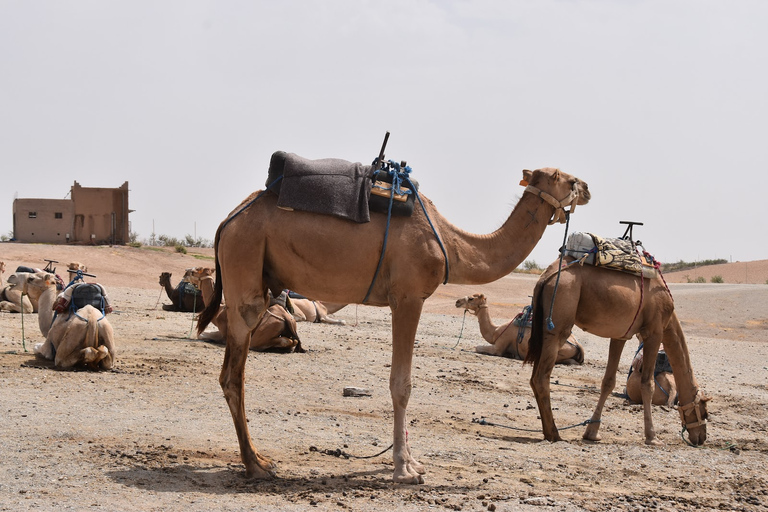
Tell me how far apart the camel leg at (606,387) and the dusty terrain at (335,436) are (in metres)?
0.27

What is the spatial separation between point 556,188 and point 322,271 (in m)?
2.48

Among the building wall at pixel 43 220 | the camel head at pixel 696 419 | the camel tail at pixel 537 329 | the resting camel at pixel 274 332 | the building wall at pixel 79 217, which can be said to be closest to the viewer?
the camel tail at pixel 537 329

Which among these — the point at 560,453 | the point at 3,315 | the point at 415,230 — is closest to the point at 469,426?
the point at 560,453

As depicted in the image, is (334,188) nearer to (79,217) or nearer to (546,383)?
(546,383)

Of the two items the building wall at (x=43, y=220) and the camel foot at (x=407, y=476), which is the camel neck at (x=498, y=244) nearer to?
the camel foot at (x=407, y=476)

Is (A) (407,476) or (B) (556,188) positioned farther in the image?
(B) (556,188)

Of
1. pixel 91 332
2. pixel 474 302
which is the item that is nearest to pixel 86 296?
pixel 91 332

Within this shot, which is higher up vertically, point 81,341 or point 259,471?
point 81,341

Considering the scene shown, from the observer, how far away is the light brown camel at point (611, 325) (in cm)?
981

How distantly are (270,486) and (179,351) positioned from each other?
7.42 metres

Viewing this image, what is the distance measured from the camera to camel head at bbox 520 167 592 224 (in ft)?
26.2

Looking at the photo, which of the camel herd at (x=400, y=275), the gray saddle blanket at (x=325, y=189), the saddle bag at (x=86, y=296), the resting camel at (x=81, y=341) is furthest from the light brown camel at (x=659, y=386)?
the saddle bag at (x=86, y=296)

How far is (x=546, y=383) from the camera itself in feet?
31.7

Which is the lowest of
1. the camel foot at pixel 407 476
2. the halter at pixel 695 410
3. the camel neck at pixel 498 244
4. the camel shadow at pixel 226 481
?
the camel shadow at pixel 226 481
